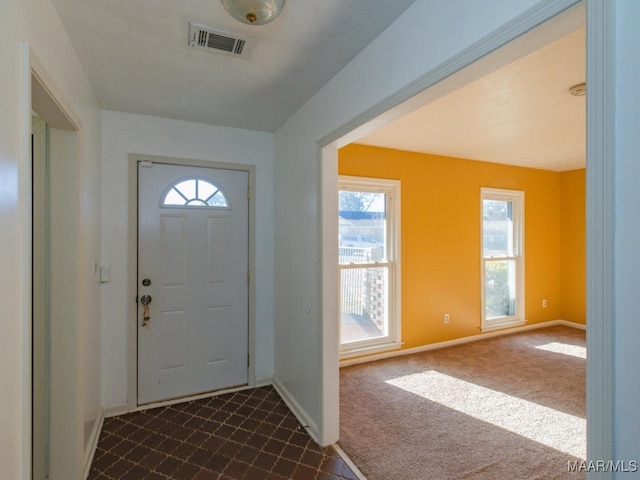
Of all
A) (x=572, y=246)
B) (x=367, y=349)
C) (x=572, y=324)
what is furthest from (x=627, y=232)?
(x=572, y=324)

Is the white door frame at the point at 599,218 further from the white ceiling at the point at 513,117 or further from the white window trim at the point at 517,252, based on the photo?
the white window trim at the point at 517,252

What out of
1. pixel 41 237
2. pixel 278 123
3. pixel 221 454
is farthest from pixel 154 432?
pixel 278 123

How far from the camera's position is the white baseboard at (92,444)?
1.99m

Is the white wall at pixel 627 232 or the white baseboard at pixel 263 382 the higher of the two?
the white wall at pixel 627 232

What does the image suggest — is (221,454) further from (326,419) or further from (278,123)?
(278,123)

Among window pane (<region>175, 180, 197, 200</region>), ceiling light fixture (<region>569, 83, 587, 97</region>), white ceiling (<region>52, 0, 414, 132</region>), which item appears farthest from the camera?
window pane (<region>175, 180, 197, 200</region>)

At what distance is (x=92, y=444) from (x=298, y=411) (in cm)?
148

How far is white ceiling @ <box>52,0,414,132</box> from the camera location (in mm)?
1523

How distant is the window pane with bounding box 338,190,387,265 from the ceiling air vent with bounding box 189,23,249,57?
2077mm

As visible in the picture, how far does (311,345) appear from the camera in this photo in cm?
247

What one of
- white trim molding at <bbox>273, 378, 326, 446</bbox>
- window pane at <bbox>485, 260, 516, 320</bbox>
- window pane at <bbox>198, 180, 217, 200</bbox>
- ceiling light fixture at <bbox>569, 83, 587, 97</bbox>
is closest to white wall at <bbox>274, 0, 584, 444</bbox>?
white trim molding at <bbox>273, 378, 326, 446</bbox>

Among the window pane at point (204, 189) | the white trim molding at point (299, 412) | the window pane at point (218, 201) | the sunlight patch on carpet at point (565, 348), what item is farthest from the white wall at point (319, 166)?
the sunlight patch on carpet at point (565, 348)

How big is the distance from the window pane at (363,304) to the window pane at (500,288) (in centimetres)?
183

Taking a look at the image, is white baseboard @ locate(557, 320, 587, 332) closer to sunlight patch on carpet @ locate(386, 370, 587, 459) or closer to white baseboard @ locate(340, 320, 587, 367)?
white baseboard @ locate(340, 320, 587, 367)
